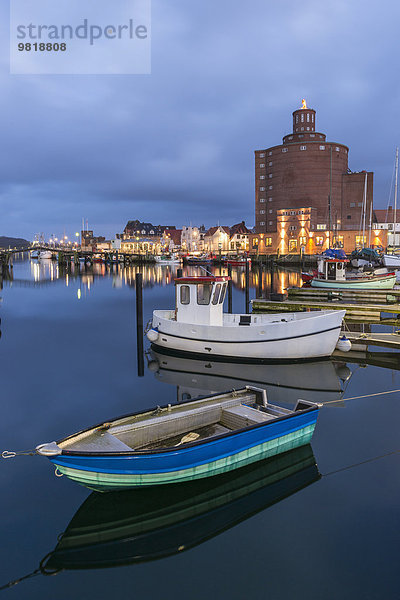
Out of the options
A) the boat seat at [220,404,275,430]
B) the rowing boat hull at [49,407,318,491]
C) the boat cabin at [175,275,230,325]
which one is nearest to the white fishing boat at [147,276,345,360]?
the boat cabin at [175,275,230,325]

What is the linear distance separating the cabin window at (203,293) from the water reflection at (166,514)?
1050cm

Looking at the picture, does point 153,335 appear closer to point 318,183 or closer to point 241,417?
point 241,417

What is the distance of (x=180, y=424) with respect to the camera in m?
10.3

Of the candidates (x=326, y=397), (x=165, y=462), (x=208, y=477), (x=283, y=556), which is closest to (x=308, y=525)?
(x=283, y=556)

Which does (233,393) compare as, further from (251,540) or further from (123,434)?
(251,540)

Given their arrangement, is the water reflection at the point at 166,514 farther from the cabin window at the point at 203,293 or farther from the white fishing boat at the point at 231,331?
the cabin window at the point at 203,293

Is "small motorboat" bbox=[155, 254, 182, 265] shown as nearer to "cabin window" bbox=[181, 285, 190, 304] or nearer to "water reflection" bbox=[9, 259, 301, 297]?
"water reflection" bbox=[9, 259, 301, 297]

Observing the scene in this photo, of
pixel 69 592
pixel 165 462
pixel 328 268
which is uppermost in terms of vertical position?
pixel 328 268

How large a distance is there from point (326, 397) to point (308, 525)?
26.1 ft

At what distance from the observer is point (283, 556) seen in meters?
7.29

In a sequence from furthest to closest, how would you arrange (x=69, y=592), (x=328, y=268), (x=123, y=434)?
1. (x=328, y=268)
2. (x=123, y=434)
3. (x=69, y=592)

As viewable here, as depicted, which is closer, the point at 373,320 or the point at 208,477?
the point at 208,477

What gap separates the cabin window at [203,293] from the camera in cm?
1967

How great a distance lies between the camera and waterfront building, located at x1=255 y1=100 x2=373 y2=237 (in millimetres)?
117438
